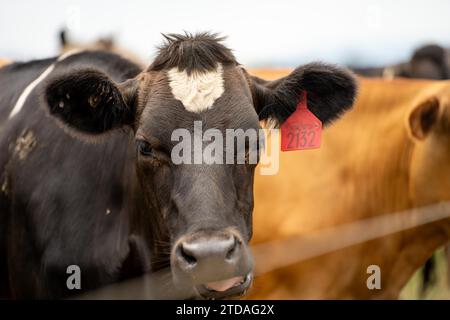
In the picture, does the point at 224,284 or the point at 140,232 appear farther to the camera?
the point at 140,232

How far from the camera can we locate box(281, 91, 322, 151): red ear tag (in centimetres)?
344

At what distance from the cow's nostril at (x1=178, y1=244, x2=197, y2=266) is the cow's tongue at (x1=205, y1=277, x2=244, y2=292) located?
0.13 metres

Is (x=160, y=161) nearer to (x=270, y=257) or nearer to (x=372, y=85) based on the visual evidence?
(x=270, y=257)

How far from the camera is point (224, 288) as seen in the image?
2.77 meters

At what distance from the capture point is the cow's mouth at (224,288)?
275 cm

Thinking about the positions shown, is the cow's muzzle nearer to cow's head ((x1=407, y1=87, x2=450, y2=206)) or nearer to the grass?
cow's head ((x1=407, y1=87, x2=450, y2=206))

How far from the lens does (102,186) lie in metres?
3.64

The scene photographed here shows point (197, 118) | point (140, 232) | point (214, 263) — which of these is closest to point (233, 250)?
point (214, 263)

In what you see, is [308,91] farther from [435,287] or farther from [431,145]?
[435,287]

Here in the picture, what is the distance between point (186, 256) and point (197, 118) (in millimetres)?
599

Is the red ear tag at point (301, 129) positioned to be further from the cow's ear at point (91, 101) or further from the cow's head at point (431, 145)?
the cow's head at point (431, 145)

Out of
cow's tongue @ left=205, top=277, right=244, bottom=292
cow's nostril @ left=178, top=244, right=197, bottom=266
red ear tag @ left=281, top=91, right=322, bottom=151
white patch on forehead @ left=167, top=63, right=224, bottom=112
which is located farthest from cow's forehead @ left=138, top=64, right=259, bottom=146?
cow's tongue @ left=205, top=277, right=244, bottom=292
